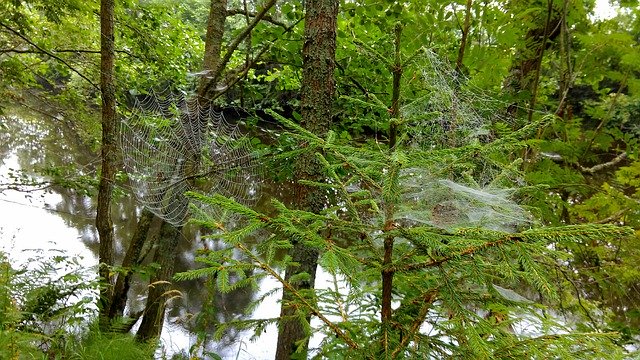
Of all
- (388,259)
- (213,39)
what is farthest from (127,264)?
(388,259)

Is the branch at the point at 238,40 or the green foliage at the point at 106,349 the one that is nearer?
the green foliage at the point at 106,349

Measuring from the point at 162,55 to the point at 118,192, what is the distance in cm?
153

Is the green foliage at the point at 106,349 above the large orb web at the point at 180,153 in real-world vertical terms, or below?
below

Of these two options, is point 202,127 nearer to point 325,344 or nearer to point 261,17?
point 261,17

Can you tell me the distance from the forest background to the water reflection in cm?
100

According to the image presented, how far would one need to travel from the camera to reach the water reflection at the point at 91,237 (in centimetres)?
536

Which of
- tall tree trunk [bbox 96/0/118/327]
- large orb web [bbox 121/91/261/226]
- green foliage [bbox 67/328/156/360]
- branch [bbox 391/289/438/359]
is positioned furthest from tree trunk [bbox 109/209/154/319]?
branch [bbox 391/289/438/359]

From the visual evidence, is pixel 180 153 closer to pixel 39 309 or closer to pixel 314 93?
pixel 39 309

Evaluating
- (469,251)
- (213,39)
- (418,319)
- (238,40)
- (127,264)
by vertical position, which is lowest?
(418,319)

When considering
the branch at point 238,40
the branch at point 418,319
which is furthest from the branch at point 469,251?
the branch at point 238,40

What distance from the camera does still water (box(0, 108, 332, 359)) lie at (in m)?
5.39

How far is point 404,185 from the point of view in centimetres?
146

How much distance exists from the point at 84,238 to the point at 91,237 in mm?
113

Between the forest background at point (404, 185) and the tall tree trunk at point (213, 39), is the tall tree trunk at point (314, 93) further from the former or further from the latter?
the tall tree trunk at point (213, 39)
